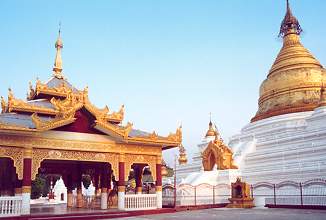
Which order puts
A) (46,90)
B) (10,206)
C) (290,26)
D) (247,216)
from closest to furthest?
1. (10,206)
2. (247,216)
3. (46,90)
4. (290,26)

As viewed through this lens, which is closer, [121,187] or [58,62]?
[121,187]

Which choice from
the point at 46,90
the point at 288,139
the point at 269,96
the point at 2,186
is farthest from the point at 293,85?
the point at 2,186

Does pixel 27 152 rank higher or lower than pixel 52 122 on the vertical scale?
lower

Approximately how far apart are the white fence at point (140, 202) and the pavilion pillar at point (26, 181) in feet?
18.5

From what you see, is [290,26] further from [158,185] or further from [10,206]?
[10,206]

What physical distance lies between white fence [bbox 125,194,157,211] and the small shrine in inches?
302

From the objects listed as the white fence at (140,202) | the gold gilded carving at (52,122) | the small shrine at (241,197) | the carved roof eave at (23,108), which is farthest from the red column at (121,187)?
the small shrine at (241,197)

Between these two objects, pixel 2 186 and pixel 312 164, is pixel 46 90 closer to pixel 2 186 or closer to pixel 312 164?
pixel 2 186

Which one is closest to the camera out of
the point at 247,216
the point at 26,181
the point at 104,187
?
the point at 26,181

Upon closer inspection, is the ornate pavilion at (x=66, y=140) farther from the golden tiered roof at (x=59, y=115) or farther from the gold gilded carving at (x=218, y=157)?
the gold gilded carving at (x=218, y=157)

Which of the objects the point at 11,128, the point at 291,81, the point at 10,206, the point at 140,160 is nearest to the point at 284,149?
the point at 291,81

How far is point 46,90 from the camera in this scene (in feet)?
80.0

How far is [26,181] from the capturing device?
1850 centimetres

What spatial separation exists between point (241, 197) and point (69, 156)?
13.7 meters
